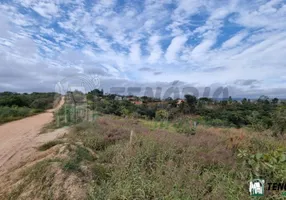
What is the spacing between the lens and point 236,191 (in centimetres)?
335

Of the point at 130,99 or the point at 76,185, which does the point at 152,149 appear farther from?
the point at 130,99

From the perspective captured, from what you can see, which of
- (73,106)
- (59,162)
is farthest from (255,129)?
(73,106)

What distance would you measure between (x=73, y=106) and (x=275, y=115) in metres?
12.2

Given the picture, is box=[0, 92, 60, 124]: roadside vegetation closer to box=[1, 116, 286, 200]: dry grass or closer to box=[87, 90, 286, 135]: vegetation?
box=[87, 90, 286, 135]: vegetation

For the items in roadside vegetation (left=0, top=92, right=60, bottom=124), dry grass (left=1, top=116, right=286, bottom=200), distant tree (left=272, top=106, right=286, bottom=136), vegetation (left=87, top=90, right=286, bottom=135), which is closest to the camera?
dry grass (left=1, top=116, right=286, bottom=200)

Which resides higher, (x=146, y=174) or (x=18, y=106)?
(x=146, y=174)

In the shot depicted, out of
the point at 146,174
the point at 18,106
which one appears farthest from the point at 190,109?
the point at 146,174
